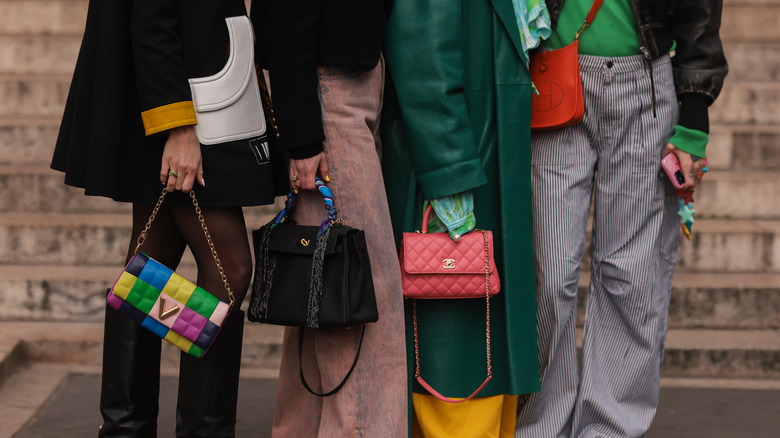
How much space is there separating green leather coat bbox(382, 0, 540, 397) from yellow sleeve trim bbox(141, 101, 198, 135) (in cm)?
63

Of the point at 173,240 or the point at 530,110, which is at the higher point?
the point at 530,110

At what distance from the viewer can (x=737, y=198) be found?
Answer: 4750 millimetres

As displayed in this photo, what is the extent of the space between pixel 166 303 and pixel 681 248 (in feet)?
9.30

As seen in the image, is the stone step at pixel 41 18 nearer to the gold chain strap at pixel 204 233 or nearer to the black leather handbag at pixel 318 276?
the gold chain strap at pixel 204 233

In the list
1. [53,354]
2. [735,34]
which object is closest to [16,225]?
[53,354]

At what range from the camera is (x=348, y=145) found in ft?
8.20

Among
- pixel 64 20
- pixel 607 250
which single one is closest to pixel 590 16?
pixel 607 250

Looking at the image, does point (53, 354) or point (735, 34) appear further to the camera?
point (735, 34)

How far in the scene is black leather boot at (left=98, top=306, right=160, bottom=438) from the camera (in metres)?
2.65

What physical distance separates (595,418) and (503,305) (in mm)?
548

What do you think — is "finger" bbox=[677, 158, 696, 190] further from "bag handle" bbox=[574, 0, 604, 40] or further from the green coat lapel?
the green coat lapel

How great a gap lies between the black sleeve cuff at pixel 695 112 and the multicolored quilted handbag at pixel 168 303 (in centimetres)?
148

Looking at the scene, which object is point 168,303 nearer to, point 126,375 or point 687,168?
point 126,375

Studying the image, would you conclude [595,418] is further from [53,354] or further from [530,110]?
[53,354]
